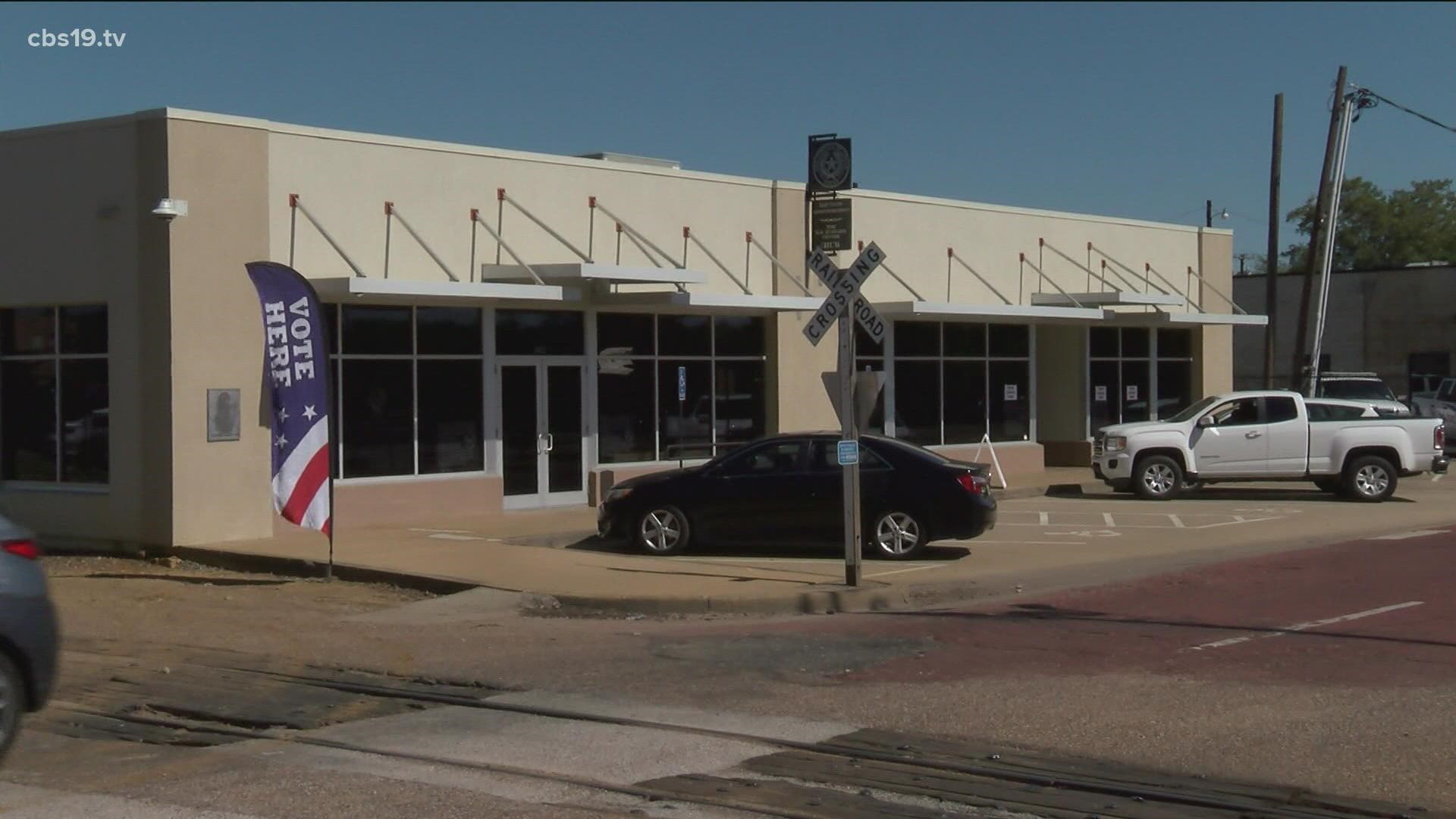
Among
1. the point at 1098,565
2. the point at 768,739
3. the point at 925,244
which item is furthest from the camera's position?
the point at 925,244

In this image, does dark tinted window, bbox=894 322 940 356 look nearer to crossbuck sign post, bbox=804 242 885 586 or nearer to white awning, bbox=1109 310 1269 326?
white awning, bbox=1109 310 1269 326

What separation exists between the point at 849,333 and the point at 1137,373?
20.8 metres

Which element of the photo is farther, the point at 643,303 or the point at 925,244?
the point at 925,244

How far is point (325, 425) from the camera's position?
651 inches

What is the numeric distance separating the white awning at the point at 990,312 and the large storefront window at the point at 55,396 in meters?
13.4

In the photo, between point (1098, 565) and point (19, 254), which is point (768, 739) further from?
point (19, 254)

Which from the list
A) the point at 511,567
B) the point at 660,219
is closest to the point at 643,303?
the point at 660,219

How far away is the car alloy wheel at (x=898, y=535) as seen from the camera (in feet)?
58.4

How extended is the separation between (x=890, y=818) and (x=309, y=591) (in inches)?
393

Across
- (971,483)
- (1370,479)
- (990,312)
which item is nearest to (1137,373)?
(990,312)

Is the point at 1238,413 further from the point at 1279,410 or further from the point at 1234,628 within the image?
the point at 1234,628

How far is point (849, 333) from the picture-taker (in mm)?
15320

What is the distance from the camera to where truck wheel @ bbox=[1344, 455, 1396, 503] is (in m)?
25.5

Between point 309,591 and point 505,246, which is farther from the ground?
point 505,246
